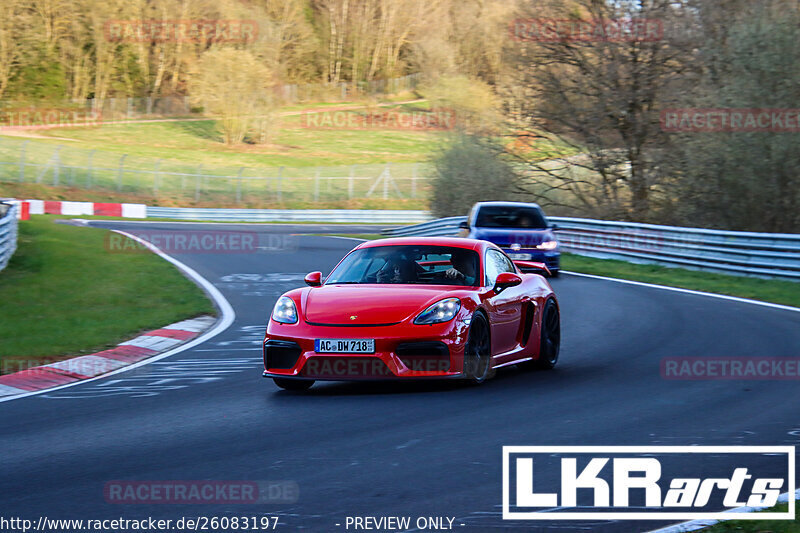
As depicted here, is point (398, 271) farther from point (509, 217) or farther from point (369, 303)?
point (509, 217)

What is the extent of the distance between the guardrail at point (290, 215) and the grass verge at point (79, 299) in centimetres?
2958

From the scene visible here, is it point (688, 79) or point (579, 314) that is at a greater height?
point (688, 79)

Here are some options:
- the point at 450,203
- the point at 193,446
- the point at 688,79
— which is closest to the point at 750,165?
the point at 688,79

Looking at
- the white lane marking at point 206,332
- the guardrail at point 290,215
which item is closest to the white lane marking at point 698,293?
the white lane marking at point 206,332

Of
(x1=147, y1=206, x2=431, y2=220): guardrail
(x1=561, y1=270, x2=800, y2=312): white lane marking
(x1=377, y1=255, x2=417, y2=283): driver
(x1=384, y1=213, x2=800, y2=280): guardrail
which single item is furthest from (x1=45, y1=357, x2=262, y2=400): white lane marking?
(x1=147, y1=206, x2=431, y2=220): guardrail

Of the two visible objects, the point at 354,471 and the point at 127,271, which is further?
the point at 127,271

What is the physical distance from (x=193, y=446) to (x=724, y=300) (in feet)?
41.0

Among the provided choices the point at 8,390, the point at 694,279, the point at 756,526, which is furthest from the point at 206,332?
Result: the point at 694,279

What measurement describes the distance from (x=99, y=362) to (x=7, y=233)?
10.6m

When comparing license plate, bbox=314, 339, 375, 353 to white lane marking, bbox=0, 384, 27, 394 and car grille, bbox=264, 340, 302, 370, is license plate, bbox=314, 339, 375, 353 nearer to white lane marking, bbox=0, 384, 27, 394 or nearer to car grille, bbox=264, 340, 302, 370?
car grille, bbox=264, 340, 302, 370

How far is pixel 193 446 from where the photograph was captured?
21.3 feet

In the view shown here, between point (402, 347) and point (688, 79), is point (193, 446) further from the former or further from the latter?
point (688, 79)

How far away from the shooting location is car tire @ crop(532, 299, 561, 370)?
32.7ft

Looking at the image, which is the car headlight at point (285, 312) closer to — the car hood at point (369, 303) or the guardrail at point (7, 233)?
the car hood at point (369, 303)
